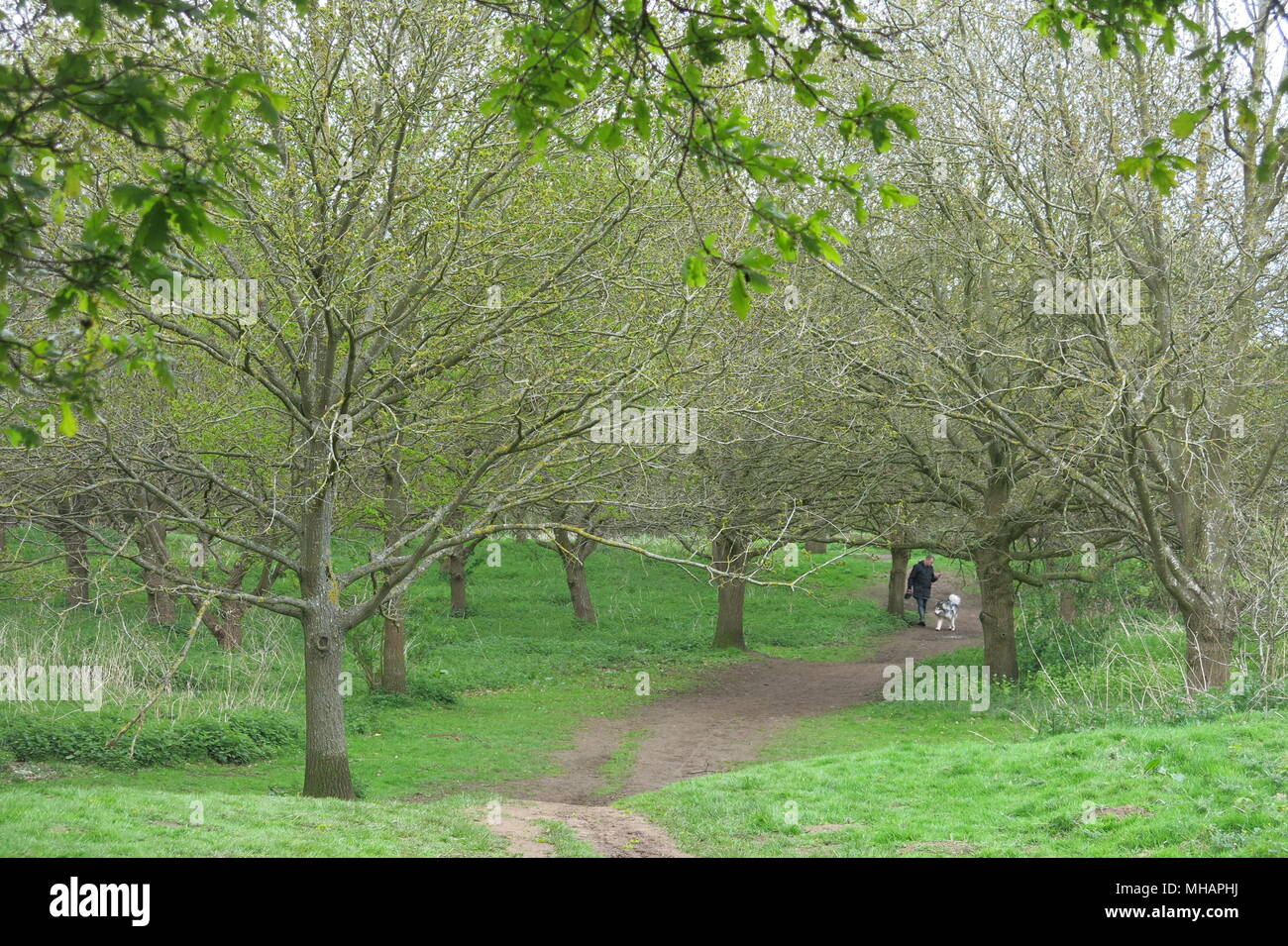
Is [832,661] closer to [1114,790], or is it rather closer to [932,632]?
[932,632]

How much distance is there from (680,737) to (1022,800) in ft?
26.3

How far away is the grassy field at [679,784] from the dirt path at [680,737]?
300 mm

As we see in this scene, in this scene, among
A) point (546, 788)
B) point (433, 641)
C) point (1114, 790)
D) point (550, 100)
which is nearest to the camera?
point (550, 100)

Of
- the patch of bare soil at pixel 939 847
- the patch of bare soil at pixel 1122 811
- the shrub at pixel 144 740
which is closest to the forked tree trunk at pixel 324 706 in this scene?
the shrub at pixel 144 740

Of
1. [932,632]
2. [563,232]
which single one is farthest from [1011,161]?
[932,632]

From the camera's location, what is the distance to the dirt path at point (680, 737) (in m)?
9.81

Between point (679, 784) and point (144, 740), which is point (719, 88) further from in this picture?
point (144, 740)

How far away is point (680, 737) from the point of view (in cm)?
1664

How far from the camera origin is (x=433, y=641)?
79.9 feet

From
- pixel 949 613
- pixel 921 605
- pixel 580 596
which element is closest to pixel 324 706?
pixel 580 596

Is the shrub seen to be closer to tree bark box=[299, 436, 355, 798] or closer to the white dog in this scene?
tree bark box=[299, 436, 355, 798]

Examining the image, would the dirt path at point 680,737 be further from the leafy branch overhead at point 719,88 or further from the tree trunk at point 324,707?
the leafy branch overhead at point 719,88

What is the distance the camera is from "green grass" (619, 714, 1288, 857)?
24.6 ft

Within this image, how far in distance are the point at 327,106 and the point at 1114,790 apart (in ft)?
31.7
